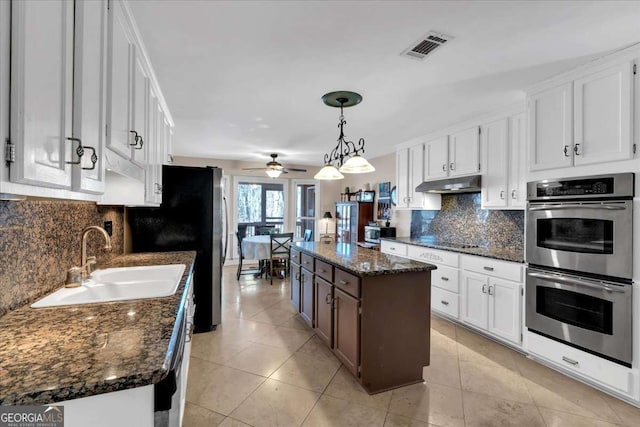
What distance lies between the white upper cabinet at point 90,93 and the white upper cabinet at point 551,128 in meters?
3.06

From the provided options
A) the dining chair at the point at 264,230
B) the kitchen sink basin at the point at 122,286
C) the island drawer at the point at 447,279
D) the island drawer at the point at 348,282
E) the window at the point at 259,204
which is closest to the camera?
the kitchen sink basin at the point at 122,286

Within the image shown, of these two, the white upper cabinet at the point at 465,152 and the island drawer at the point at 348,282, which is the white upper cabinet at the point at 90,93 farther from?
the white upper cabinet at the point at 465,152

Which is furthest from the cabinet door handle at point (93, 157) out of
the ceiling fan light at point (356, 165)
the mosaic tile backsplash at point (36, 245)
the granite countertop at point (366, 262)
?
the ceiling fan light at point (356, 165)

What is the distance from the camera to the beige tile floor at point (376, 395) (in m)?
1.89

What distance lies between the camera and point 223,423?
184 cm

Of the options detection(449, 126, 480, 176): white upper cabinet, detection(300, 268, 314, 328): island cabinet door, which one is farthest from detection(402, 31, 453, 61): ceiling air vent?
detection(300, 268, 314, 328): island cabinet door

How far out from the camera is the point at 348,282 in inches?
89.4

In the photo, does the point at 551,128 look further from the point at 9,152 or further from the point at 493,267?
the point at 9,152

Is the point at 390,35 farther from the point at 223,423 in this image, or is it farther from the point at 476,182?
the point at 223,423

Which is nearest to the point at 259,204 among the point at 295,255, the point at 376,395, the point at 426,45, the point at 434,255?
the point at 295,255

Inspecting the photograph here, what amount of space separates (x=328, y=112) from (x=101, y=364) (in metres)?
2.99

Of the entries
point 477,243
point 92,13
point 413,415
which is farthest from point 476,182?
point 92,13

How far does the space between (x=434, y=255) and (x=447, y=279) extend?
0.32 meters

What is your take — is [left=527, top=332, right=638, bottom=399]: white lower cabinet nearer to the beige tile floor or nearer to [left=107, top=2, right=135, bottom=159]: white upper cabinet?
the beige tile floor
